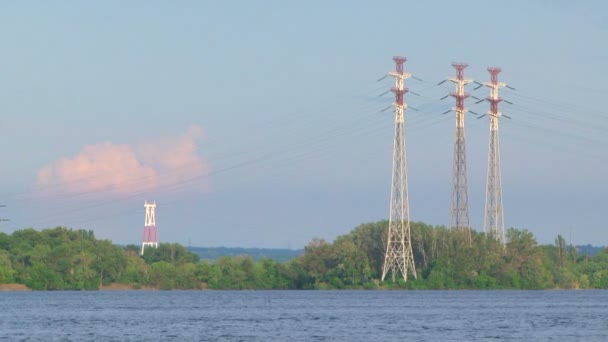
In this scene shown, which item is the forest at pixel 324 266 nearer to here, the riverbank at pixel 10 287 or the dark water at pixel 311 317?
the riverbank at pixel 10 287

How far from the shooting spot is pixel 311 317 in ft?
354

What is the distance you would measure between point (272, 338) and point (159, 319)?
25.0 meters

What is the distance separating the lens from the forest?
170250mm

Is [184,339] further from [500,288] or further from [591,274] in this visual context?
[591,274]

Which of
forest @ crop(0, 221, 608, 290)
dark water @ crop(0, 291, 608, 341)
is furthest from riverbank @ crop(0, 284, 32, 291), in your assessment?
dark water @ crop(0, 291, 608, 341)

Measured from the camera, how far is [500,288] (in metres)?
177

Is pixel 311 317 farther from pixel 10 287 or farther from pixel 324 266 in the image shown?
pixel 10 287

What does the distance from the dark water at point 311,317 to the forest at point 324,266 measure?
353 inches

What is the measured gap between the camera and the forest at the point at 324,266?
170 m

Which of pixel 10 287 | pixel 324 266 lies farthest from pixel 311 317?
pixel 10 287

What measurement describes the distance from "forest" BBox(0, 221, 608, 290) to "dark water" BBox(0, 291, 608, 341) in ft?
29.4

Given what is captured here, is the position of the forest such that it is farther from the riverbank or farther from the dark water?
the dark water

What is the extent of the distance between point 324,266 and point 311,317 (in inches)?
2622

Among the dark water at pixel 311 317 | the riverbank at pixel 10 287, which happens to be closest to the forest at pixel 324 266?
the riverbank at pixel 10 287
